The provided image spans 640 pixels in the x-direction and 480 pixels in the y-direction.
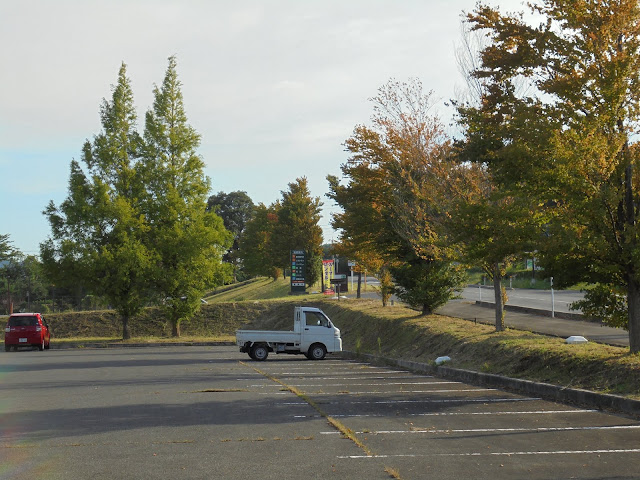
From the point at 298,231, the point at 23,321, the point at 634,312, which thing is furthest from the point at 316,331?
the point at 298,231

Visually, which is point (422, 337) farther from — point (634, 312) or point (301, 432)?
point (301, 432)

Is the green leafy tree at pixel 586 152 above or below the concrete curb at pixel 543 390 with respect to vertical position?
above

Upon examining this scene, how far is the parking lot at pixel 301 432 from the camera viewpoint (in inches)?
300

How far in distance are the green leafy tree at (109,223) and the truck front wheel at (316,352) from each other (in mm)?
15710

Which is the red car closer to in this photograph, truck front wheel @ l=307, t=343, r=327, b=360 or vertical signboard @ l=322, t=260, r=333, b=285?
truck front wheel @ l=307, t=343, r=327, b=360

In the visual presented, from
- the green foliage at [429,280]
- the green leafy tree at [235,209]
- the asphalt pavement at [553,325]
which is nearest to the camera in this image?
the asphalt pavement at [553,325]

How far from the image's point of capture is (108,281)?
39.6m

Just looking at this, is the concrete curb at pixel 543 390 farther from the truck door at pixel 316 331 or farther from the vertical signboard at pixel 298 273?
the vertical signboard at pixel 298 273

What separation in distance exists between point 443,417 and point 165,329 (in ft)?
120

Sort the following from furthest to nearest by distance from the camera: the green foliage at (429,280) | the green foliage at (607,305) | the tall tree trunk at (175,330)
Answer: the tall tree trunk at (175,330) < the green foliage at (429,280) < the green foliage at (607,305)

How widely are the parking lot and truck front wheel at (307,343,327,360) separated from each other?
29.8ft

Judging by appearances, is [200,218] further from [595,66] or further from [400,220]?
[595,66]

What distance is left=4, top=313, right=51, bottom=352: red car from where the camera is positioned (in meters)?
34.2

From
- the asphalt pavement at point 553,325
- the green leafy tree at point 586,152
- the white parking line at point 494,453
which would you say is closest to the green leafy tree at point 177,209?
the asphalt pavement at point 553,325
